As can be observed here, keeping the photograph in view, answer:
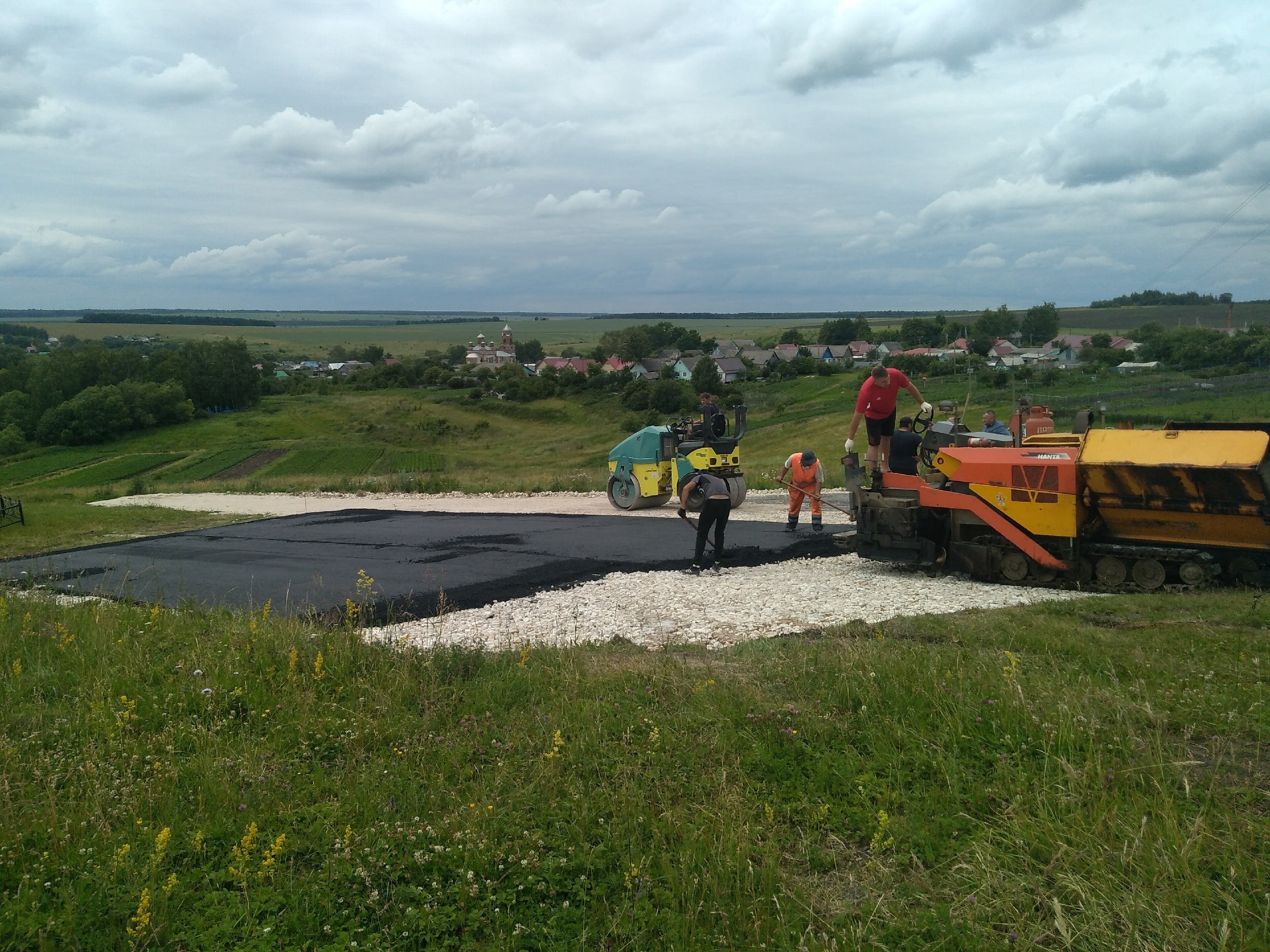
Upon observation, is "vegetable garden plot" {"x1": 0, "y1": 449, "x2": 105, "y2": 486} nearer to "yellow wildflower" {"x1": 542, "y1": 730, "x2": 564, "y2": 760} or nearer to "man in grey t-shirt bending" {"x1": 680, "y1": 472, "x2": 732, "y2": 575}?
"man in grey t-shirt bending" {"x1": 680, "y1": 472, "x2": 732, "y2": 575}

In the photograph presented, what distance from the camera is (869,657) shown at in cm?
593

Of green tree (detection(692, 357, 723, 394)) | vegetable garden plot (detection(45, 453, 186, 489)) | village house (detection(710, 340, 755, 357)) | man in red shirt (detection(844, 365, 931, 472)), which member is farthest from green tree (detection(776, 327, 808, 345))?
man in red shirt (detection(844, 365, 931, 472))

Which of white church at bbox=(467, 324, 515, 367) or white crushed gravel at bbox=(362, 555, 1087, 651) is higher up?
white church at bbox=(467, 324, 515, 367)

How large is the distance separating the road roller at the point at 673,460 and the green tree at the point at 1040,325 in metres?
59.8

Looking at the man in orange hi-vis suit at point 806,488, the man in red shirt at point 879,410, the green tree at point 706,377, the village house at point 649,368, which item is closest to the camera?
the man in red shirt at point 879,410

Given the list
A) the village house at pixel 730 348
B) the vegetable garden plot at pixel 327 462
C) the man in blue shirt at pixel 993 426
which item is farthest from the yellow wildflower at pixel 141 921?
the village house at pixel 730 348

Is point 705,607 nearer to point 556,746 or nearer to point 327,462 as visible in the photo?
point 556,746

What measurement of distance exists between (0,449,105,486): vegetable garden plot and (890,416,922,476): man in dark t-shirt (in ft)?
200

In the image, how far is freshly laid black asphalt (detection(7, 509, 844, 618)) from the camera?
1052 cm

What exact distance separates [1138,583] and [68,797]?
929 centimetres

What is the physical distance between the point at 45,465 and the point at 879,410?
6729cm

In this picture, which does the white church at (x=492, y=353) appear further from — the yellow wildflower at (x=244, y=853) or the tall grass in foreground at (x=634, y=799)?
the yellow wildflower at (x=244, y=853)

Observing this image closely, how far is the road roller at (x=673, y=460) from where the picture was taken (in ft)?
52.7

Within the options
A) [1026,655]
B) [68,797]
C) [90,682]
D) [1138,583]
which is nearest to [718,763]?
[1026,655]
